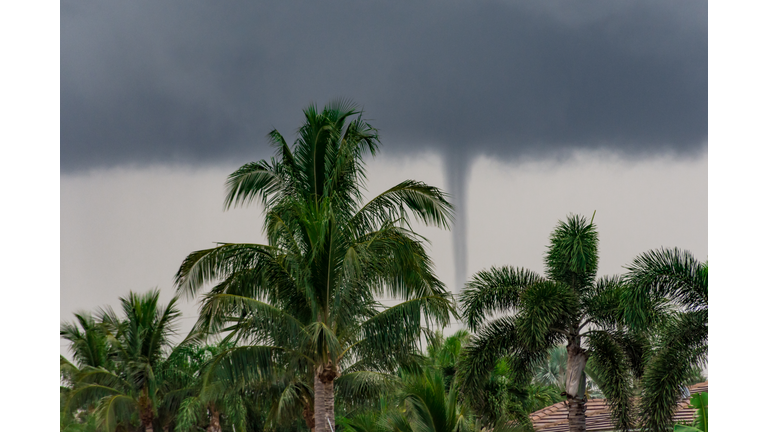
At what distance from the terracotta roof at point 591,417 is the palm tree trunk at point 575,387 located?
2.56ft

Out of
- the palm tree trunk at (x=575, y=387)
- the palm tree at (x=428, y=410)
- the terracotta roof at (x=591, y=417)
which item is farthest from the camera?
the terracotta roof at (x=591, y=417)

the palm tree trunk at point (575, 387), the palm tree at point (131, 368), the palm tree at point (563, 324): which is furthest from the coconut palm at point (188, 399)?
the palm tree trunk at point (575, 387)

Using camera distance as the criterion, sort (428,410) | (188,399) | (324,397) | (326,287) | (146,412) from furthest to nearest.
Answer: (146,412) < (188,399) < (324,397) < (326,287) < (428,410)

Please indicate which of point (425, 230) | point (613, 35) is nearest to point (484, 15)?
point (613, 35)

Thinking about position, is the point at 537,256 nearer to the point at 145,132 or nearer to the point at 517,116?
the point at 517,116

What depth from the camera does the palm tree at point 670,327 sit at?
32.0 ft

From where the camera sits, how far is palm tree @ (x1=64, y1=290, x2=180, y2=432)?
56.2 ft

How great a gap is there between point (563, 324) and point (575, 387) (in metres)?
1.20

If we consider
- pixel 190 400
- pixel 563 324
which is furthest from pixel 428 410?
pixel 190 400

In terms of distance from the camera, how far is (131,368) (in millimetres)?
18156

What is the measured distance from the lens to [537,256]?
2017 centimetres

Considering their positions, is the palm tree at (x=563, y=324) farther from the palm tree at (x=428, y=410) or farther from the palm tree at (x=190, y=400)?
the palm tree at (x=190, y=400)

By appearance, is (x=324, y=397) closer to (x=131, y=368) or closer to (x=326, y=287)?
(x=326, y=287)

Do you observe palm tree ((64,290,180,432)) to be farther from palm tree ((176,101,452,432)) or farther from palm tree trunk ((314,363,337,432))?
palm tree trunk ((314,363,337,432))
